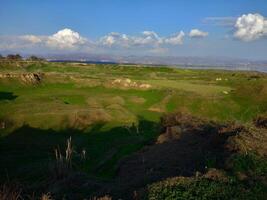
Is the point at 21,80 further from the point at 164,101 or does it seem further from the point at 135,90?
the point at 164,101

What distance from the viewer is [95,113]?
173ft

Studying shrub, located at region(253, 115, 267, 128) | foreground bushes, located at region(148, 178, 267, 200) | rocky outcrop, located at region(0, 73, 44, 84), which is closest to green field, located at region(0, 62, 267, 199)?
rocky outcrop, located at region(0, 73, 44, 84)

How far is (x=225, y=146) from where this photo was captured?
18422mm

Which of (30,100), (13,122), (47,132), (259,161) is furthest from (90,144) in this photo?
(259,161)

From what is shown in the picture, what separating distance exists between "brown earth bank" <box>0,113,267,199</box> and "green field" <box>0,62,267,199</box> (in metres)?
4.68

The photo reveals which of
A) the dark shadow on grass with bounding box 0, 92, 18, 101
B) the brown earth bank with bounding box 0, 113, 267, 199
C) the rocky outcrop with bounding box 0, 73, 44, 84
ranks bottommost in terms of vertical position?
the dark shadow on grass with bounding box 0, 92, 18, 101

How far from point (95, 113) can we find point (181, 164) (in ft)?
113

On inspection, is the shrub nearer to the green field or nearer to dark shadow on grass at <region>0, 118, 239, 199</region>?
dark shadow on grass at <region>0, 118, 239, 199</region>

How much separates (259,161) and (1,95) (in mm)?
56386

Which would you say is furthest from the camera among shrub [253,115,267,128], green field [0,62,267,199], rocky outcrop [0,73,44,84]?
rocky outcrop [0,73,44,84]

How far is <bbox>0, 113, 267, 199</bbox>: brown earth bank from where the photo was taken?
14.9 m

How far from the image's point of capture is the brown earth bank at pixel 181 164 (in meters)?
14.9

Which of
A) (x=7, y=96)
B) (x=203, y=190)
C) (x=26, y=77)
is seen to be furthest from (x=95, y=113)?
(x=203, y=190)

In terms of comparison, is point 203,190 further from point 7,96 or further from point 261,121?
point 7,96
